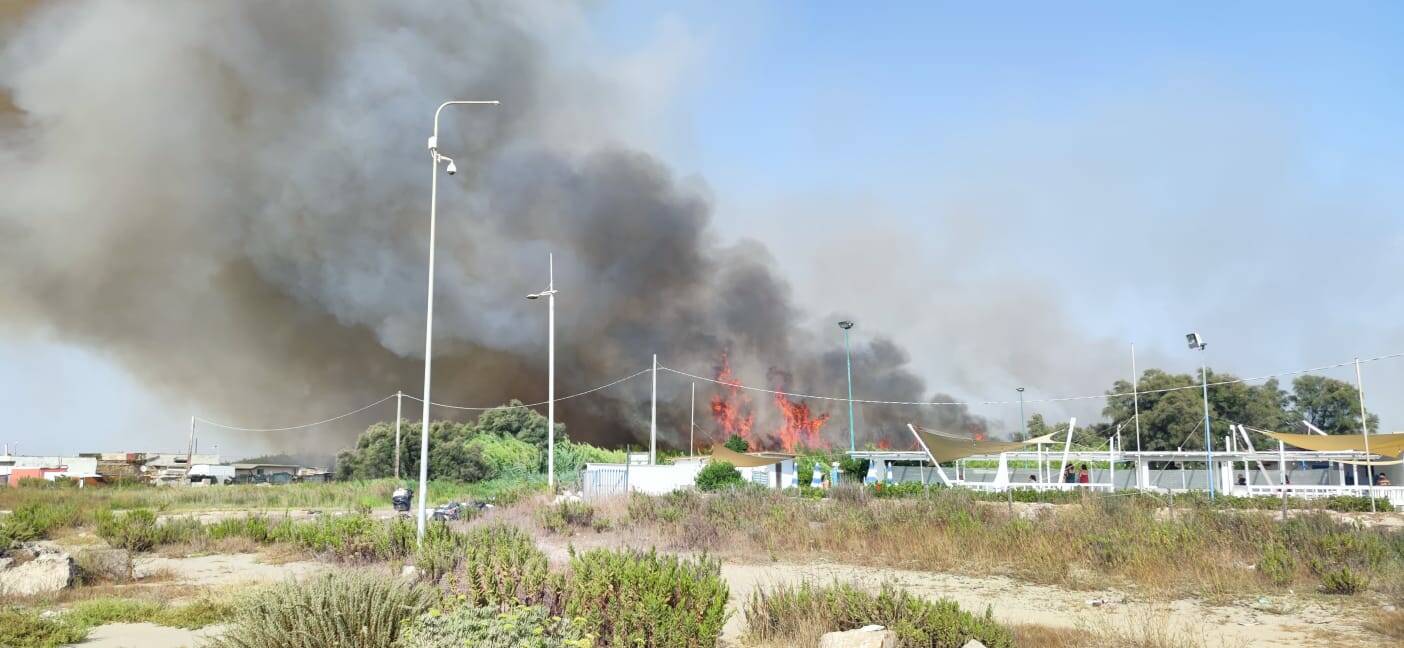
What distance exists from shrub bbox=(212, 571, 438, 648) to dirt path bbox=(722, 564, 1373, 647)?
3601 mm

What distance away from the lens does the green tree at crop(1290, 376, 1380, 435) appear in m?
81.4

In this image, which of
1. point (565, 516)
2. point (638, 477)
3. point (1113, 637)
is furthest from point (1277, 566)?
point (638, 477)

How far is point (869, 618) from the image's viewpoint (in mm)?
9094

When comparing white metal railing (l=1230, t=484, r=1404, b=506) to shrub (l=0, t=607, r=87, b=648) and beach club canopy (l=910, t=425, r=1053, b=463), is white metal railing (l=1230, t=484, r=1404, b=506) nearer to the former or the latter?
beach club canopy (l=910, t=425, r=1053, b=463)

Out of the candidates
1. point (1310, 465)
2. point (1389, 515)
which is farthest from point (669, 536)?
point (1310, 465)

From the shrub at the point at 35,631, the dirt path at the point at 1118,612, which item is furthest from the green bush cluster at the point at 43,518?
the dirt path at the point at 1118,612

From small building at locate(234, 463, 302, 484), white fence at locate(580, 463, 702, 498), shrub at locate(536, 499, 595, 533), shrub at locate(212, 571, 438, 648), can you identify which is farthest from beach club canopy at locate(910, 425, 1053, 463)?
small building at locate(234, 463, 302, 484)

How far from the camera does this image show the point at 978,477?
168 ft

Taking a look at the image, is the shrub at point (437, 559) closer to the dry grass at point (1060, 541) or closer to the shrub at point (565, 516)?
the dry grass at point (1060, 541)

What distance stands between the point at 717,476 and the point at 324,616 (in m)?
28.2

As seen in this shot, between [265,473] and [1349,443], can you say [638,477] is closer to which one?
[1349,443]

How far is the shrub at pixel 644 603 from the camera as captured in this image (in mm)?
8320

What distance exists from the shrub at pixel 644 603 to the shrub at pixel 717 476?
25066 millimetres

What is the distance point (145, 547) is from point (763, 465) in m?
26.6
